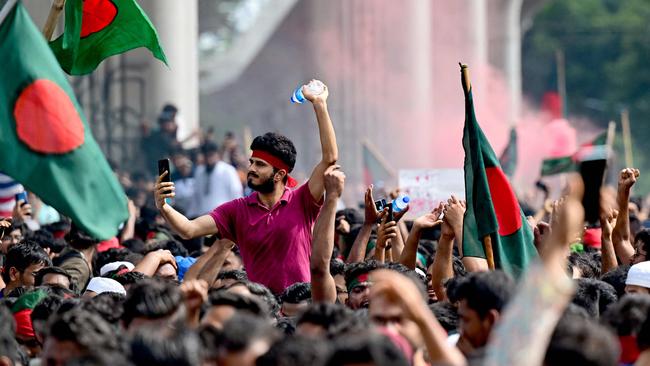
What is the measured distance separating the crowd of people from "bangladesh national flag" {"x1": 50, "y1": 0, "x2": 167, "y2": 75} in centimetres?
93

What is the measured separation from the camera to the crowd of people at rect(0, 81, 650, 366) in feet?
17.9

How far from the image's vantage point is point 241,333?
572 cm

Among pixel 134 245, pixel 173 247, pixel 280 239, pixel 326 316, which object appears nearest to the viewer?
pixel 326 316

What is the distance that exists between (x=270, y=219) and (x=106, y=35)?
1.46 metres

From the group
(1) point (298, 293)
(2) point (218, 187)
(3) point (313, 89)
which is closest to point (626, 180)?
(3) point (313, 89)

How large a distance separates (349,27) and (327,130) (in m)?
32.1

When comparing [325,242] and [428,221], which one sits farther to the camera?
[428,221]

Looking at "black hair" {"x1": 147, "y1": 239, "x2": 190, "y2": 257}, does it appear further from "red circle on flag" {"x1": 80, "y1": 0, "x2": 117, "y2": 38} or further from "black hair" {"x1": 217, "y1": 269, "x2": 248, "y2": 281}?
"red circle on flag" {"x1": 80, "y1": 0, "x2": 117, "y2": 38}

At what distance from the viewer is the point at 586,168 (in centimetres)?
774

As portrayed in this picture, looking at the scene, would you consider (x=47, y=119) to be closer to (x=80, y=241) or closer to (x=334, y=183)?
(x=334, y=183)

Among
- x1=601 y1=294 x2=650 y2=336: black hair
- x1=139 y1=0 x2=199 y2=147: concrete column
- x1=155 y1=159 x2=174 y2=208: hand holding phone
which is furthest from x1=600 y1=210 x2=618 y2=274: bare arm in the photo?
x1=139 y1=0 x2=199 y2=147: concrete column

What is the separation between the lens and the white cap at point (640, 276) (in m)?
8.29

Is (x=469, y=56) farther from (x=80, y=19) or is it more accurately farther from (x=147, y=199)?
(x=80, y=19)

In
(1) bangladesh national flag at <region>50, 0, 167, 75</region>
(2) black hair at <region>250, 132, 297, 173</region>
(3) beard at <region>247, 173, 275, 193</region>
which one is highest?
(1) bangladesh national flag at <region>50, 0, 167, 75</region>
